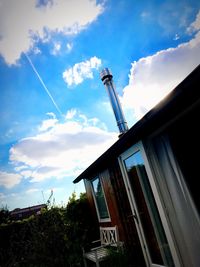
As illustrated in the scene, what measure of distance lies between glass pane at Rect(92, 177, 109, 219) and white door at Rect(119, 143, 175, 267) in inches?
108

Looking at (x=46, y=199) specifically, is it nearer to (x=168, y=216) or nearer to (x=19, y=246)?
(x=19, y=246)

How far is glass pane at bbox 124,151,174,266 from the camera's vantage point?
153 inches

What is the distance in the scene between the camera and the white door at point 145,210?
388 centimetres

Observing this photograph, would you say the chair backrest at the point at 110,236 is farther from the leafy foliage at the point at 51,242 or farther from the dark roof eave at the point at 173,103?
the dark roof eave at the point at 173,103

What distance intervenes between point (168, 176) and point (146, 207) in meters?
1.11

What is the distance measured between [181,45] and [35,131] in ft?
17.4

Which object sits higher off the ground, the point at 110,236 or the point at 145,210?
the point at 145,210

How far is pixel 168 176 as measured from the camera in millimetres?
3557

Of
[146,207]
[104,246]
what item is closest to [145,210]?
[146,207]

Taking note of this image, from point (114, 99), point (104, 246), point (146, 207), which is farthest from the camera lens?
point (114, 99)

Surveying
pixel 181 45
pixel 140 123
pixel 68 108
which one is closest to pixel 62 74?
pixel 68 108

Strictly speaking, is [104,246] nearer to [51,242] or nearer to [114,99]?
[51,242]

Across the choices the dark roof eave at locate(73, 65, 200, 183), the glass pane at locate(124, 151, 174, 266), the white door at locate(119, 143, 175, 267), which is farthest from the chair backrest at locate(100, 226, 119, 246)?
the dark roof eave at locate(73, 65, 200, 183)

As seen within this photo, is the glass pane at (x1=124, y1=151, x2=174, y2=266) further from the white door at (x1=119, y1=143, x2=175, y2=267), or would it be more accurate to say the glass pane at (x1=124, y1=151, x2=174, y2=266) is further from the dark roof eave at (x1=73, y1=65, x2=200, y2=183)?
the dark roof eave at (x1=73, y1=65, x2=200, y2=183)
